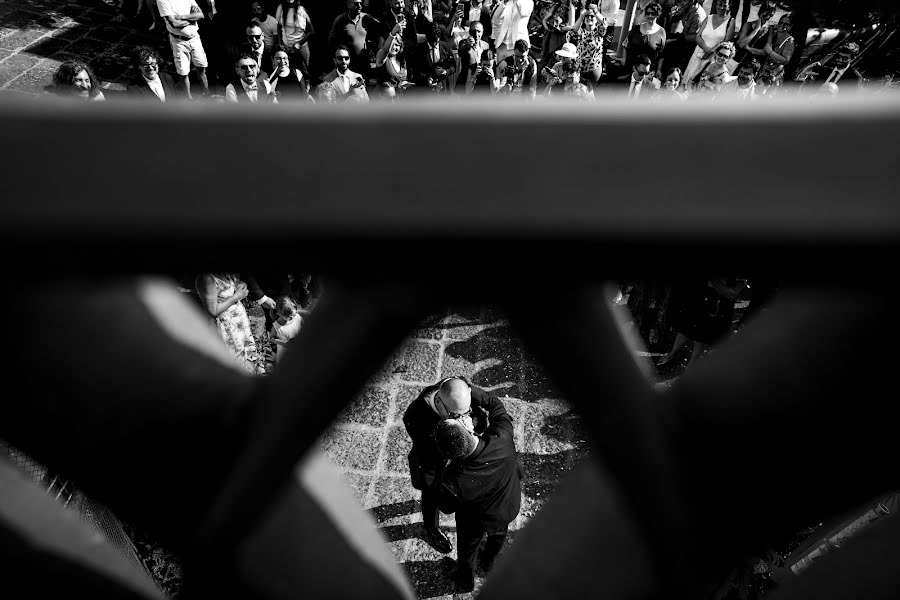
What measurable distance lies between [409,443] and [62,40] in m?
9.18

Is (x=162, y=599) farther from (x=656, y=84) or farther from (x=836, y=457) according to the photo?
(x=656, y=84)

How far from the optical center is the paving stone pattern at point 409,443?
4.84 meters

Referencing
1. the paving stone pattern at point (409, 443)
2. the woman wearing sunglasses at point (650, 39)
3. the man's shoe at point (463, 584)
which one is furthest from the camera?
the woman wearing sunglasses at point (650, 39)

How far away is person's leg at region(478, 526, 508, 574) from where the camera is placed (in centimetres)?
446

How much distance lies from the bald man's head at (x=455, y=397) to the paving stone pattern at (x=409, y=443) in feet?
2.34

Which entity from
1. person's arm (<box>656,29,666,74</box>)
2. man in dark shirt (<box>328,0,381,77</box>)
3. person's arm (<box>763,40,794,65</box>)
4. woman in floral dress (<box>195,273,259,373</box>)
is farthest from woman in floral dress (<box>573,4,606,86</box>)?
woman in floral dress (<box>195,273,259,373</box>)

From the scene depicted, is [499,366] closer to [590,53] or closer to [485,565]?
[485,565]

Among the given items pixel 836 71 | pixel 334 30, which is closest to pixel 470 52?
pixel 334 30

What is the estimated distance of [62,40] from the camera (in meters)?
10.3

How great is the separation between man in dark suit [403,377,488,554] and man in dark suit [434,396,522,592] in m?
0.09

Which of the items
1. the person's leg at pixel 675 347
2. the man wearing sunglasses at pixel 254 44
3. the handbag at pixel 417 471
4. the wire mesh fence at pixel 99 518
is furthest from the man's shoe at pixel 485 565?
the man wearing sunglasses at pixel 254 44

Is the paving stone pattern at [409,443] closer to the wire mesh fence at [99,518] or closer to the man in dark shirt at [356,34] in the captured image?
the wire mesh fence at [99,518]

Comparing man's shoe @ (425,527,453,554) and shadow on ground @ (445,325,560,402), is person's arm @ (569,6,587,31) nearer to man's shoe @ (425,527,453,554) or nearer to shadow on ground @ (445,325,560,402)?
shadow on ground @ (445,325,560,402)

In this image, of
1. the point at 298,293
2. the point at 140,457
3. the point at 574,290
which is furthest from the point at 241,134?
the point at 298,293
